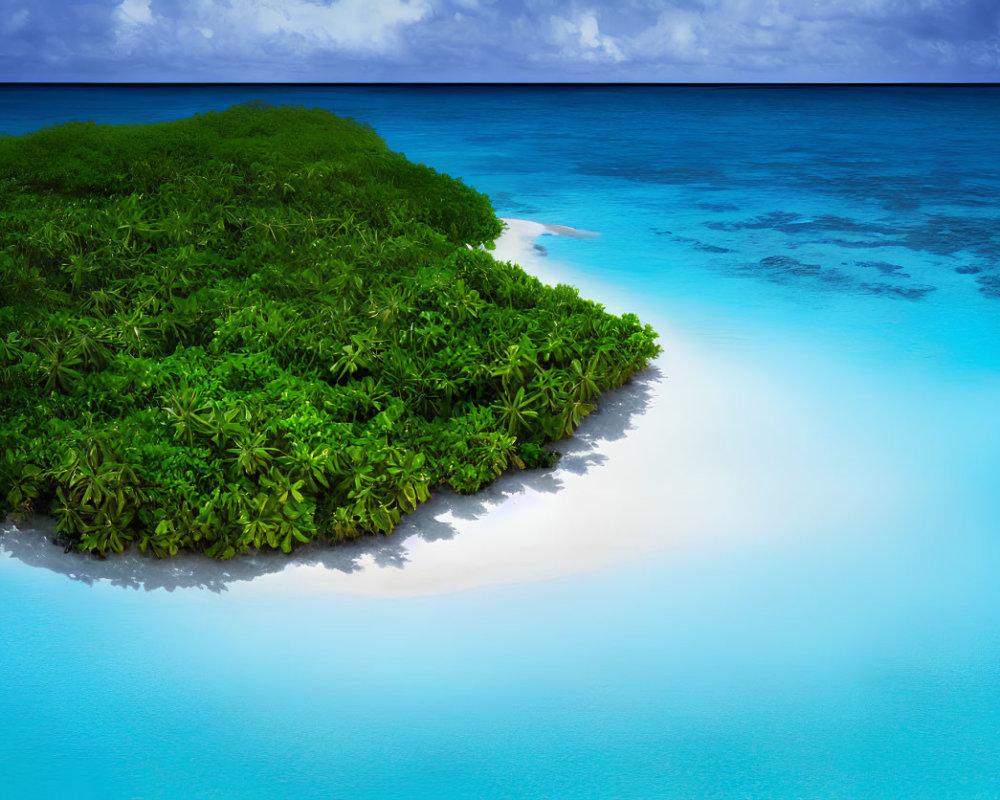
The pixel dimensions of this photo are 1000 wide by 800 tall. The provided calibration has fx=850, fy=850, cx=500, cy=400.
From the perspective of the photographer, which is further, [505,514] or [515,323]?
[515,323]

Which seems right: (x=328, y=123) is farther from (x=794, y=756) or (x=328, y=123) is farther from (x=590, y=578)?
(x=794, y=756)

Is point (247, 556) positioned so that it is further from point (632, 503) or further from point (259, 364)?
point (632, 503)

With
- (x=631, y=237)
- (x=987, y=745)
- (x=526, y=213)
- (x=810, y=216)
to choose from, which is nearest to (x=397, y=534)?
(x=987, y=745)

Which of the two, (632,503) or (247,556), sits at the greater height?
(632,503)

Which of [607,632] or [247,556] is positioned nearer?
[607,632]

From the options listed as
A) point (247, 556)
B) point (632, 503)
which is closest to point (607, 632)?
point (632, 503)

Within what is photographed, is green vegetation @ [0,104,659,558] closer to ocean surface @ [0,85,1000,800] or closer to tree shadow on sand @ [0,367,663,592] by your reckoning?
tree shadow on sand @ [0,367,663,592]
